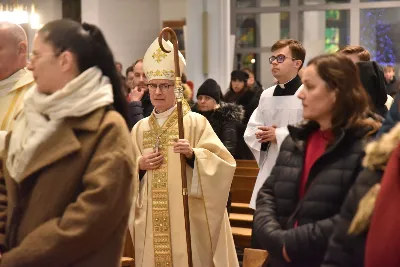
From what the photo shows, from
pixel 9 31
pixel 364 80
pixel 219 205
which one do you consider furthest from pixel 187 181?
pixel 9 31

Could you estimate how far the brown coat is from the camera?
8.89 feet

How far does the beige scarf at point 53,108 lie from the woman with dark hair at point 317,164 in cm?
92

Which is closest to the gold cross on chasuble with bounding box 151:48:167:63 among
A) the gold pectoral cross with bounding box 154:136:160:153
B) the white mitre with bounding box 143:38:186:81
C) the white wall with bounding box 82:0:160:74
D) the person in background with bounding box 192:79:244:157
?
the white mitre with bounding box 143:38:186:81

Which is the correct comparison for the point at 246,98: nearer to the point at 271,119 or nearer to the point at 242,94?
the point at 242,94

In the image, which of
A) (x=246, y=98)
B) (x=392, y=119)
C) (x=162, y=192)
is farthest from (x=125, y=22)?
(x=392, y=119)

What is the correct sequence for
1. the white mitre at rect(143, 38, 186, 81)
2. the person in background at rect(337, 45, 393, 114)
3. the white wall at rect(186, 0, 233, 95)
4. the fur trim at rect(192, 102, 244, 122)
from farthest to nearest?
the white wall at rect(186, 0, 233, 95) < the fur trim at rect(192, 102, 244, 122) < the white mitre at rect(143, 38, 186, 81) < the person in background at rect(337, 45, 393, 114)

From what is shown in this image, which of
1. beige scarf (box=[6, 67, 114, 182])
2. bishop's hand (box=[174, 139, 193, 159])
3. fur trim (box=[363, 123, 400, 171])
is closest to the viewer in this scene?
fur trim (box=[363, 123, 400, 171])

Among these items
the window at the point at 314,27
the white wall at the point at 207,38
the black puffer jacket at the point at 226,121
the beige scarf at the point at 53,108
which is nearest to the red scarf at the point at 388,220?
the beige scarf at the point at 53,108

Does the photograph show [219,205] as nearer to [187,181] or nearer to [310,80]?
[187,181]

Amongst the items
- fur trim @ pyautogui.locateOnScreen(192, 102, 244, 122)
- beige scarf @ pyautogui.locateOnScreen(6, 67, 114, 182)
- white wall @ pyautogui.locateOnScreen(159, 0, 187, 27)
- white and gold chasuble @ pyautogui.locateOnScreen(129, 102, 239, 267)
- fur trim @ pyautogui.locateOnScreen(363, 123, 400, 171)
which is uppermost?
white wall @ pyautogui.locateOnScreen(159, 0, 187, 27)

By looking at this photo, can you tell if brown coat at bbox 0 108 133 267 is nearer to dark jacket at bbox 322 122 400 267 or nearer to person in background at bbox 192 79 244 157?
dark jacket at bbox 322 122 400 267

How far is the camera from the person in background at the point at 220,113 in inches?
279

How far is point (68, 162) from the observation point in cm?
278

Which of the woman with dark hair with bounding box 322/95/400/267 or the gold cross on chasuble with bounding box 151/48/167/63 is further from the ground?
the gold cross on chasuble with bounding box 151/48/167/63
